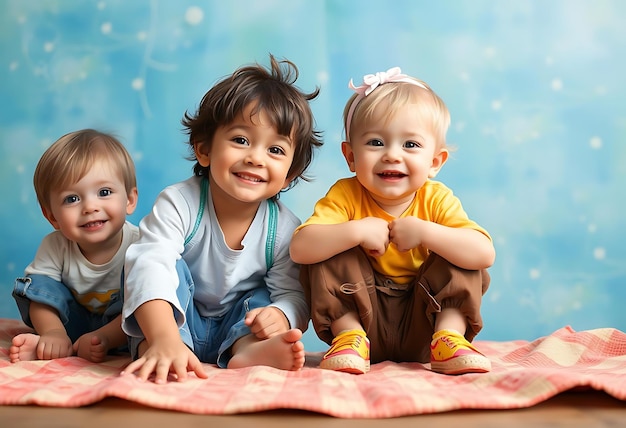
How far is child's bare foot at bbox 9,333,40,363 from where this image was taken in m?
1.43

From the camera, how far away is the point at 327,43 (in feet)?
7.93

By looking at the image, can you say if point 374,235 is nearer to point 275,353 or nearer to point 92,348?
point 275,353

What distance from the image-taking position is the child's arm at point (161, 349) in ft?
3.84

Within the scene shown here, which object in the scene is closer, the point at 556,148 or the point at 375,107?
the point at 375,107

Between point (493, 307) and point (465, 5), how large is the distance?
3.32 ft

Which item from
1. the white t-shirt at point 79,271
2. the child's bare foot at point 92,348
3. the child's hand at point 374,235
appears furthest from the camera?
the white t-shirt at point 79,271

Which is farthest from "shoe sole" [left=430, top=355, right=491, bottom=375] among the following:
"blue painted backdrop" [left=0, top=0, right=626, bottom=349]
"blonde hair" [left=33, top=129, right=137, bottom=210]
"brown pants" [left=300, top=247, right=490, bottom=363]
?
"blue painted backdrop" [left=0, top=0, right=626, bottom=349]

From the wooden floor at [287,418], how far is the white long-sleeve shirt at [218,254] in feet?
1.63

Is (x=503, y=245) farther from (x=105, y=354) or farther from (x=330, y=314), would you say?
(x=105, y=354)

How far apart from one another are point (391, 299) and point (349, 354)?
23 cm

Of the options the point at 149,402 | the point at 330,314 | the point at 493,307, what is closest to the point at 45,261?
the point at 330,314

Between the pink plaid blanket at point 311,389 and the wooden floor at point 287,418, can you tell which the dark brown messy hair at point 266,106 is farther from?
the wooden floor at point 287,418

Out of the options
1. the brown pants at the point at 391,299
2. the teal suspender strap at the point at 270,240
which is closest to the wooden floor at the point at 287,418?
the brown pants at the point at 391,299

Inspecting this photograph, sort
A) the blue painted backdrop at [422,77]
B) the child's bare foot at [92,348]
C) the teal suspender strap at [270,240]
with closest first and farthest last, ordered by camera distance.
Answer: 1. the child's bare foot at [92,348]
2. the teal suspender strap at [270,240]
3. the blue painted backdrop at [422,77]
